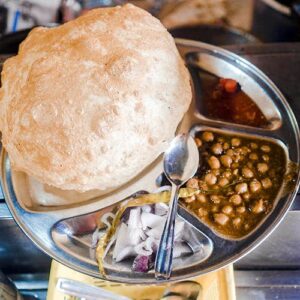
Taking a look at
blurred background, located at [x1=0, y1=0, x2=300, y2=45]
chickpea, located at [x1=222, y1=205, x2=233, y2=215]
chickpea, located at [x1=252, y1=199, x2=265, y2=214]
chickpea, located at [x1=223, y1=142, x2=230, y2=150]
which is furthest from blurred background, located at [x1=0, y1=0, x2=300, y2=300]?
chickpea, located at [x1=223, y1=142, x2=230, y2=150]

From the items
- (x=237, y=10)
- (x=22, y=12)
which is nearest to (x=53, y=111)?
(x=22, y=12)

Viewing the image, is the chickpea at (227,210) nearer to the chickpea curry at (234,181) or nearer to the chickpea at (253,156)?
the chickpea curry at (234,181)

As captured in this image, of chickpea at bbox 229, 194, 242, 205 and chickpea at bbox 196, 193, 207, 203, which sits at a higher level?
chickpea at bbox 229, 194, 242, 205

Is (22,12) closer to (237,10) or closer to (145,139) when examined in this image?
(237,10)

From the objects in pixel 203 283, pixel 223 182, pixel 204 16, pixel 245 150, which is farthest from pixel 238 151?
pixel 204 16

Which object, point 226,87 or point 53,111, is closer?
point 53,111

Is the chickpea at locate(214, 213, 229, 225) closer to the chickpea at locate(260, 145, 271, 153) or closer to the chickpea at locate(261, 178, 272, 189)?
the chickpea at locate(261, 178, 272, 189)
